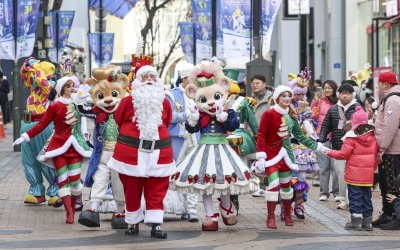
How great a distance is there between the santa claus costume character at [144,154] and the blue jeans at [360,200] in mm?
2254

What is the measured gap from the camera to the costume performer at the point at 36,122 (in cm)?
1573

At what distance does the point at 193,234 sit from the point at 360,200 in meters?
2.03

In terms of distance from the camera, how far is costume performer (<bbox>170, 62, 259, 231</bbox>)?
1295cm

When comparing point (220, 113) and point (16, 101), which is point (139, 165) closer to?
point (220, 113)

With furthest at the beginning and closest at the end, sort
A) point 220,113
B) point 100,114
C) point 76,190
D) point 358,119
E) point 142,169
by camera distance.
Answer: point 76,190 → point 358,119 → point 100,114 → point 220,113 → point 142,169

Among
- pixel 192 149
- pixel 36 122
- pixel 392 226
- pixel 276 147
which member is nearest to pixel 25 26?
pixel 36 122

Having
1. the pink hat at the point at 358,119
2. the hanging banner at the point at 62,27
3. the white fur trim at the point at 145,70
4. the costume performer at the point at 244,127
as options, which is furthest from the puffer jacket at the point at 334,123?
the hanging banner at the point at 62,27

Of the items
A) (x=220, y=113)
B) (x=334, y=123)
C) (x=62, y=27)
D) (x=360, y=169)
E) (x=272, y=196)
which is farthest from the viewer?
(x=62, y=27)

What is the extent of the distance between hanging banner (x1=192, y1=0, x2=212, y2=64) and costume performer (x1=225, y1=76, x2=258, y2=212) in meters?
19.5

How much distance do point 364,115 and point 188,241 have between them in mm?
2931

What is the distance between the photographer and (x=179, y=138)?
14.3 metres

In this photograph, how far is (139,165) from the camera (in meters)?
12.4

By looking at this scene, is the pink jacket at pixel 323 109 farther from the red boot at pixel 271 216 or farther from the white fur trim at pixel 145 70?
the white fur trim at pixel 145 70

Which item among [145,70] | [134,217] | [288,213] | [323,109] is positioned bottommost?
[288,213]
